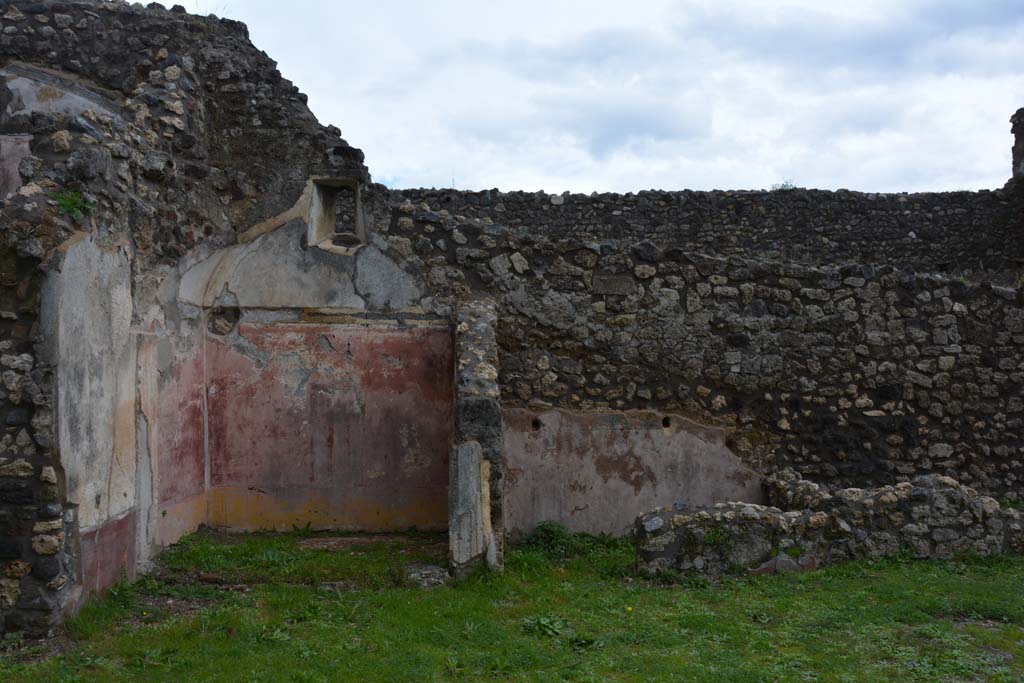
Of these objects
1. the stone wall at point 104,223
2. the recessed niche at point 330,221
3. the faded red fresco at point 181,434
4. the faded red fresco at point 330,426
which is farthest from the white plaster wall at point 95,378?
the recessed niche at point 330,221

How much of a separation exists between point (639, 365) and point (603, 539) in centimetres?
152

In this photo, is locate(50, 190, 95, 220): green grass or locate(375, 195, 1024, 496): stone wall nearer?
locate(50, 190, 95, 220): green grass

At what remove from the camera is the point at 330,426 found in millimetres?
7633

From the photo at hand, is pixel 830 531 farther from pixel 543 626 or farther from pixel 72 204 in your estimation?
pixel 72 204

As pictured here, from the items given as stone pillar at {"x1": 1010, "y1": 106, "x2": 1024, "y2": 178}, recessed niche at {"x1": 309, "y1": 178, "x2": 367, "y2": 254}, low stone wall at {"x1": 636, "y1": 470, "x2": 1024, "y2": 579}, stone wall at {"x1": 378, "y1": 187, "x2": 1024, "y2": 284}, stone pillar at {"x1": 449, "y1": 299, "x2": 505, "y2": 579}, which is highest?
stone pillar at {"x1": 1010, "y1": 106, "x2": 1024, "y2": 178}

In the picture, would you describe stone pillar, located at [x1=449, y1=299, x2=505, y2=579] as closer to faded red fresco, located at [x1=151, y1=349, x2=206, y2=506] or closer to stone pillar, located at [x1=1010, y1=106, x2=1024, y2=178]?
faded red fresco, located at [x1=151, y1=349, x2=206, y2=506]

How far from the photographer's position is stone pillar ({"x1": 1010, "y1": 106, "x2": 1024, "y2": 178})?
13578 millimetres

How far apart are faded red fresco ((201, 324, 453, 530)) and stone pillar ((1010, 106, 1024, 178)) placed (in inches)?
423

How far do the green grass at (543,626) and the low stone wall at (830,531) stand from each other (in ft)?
0.49

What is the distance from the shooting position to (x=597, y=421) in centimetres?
761

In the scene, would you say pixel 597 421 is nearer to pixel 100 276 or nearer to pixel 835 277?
pixel 835 277

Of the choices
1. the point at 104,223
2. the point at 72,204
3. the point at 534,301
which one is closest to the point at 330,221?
the point at 534,301

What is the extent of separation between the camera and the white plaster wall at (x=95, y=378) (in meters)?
5.02

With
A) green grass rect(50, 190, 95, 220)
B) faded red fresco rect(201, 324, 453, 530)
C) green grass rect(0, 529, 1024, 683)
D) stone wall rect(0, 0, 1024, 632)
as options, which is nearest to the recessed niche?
stone wall rect(0, 0, 1024, 632)
